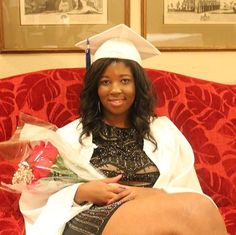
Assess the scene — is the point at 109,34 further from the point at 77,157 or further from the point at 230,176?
the point at 230,176

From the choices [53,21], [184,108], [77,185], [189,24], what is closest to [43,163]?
[77,185]

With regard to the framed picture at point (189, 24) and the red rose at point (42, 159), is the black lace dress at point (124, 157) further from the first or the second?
the framed picture at point (189, 24)

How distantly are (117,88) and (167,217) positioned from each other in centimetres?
67

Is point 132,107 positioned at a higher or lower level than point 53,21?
lower

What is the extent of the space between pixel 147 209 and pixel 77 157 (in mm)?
457

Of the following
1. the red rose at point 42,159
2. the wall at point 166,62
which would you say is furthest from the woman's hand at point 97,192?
the wall at point 166,62

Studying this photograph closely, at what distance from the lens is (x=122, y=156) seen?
1.87m

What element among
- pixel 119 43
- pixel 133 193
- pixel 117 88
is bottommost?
pixel 133 193

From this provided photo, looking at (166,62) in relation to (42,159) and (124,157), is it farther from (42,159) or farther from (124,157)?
(42,159)

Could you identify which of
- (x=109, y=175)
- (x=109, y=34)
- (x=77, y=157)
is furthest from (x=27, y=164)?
(x=109, y=34)

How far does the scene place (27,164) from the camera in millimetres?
1705

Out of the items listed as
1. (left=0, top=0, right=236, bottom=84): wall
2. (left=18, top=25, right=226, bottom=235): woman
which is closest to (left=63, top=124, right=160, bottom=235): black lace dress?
(left=18, top=25, right=226, bottom=235): woman

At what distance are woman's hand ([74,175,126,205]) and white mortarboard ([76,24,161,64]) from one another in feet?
1.85

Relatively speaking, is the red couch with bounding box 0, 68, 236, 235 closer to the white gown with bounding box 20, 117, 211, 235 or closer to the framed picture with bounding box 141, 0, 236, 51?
the white gown with bounding box 20, 117, 211, 235
